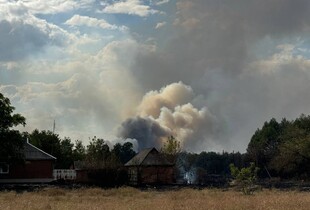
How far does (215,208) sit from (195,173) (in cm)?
7075

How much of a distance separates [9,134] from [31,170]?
1007 centimetres

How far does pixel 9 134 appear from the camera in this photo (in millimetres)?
44844

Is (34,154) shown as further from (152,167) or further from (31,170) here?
(152,167)

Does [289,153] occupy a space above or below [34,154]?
above

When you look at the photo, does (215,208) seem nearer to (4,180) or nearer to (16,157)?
(16,157)

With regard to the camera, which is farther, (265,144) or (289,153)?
(265,144)

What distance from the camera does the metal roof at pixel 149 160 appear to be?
184 ft

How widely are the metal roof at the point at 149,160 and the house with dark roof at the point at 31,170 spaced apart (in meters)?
9.24

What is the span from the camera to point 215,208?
57.3 ft

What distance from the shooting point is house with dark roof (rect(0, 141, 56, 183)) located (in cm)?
5281

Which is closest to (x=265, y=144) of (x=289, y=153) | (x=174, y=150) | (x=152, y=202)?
(x=289, y=153)

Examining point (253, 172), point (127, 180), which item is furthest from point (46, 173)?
point (253, 172)

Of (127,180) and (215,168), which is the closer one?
(127,180)

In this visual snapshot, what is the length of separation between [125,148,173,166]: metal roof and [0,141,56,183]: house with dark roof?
924cm
